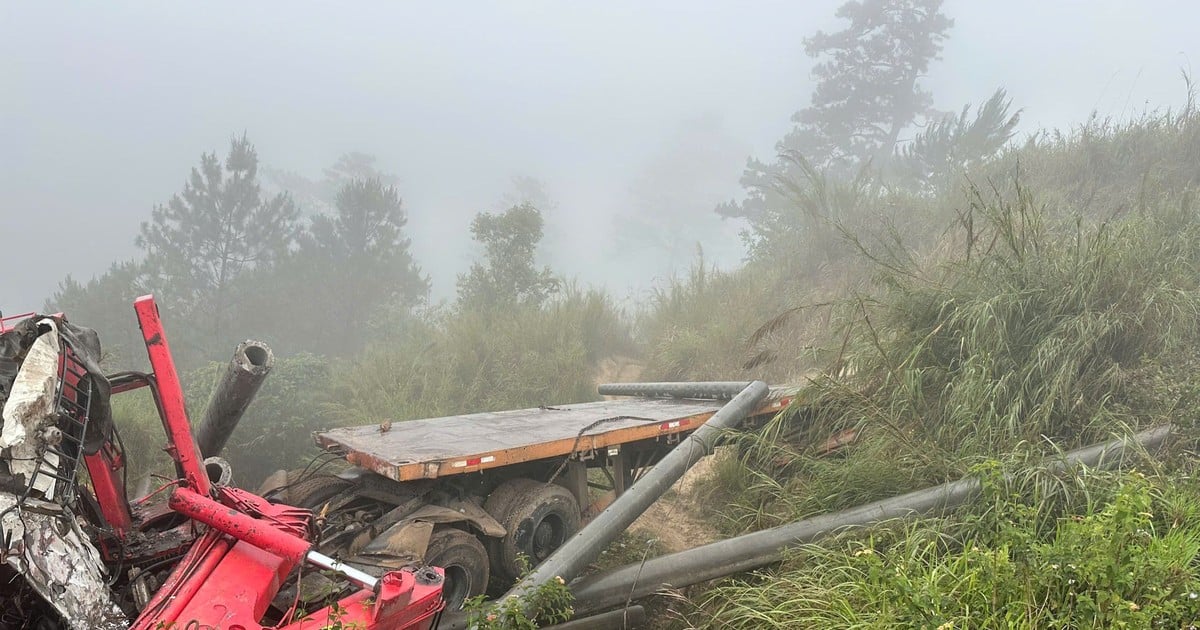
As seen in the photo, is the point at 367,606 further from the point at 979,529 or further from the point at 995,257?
the point at 995,257

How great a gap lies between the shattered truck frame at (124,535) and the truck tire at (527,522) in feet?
4.14

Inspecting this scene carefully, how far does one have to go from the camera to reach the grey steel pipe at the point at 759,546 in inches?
141

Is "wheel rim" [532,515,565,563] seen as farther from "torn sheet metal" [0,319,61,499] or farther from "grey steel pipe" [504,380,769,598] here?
"torn sheet metal" [0,319,61,499]

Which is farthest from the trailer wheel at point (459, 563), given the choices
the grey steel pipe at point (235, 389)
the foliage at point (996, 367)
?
the foliage at point (996, 367)

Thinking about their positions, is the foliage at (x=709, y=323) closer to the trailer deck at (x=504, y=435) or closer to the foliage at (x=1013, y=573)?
the trailer deck at (x=504, y=435)

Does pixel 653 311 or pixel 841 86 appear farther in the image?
pixel 841 86

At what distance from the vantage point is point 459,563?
153 inches

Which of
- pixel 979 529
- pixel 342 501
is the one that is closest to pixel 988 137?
pixel 979 529

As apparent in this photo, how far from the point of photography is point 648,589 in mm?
3602

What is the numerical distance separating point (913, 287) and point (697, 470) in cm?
269

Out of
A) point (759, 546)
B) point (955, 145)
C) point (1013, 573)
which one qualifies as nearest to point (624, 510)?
point (759, 546)

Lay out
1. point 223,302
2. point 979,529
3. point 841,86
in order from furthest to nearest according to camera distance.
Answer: point 841,86
point 223,302
point 979,529

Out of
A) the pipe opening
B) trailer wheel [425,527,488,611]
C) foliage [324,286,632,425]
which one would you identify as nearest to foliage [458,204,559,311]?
foliage [324,286,632,425]

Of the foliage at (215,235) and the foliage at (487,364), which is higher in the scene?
the foliage at (215,235)
